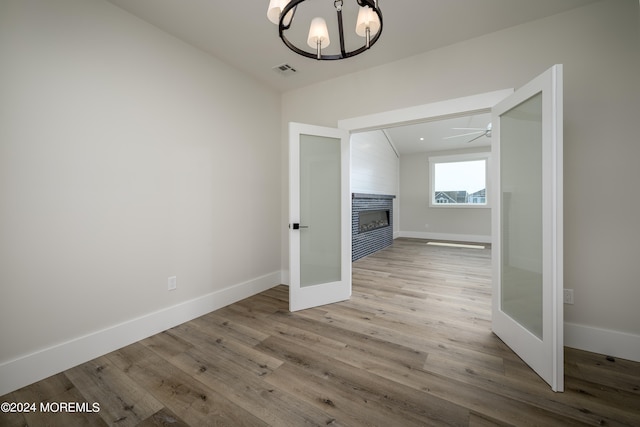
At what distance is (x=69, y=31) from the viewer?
1.81 meters

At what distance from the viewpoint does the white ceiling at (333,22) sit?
203 centimetres

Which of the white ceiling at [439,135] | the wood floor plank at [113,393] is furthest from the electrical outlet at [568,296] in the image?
the white ceiling at [439,135]

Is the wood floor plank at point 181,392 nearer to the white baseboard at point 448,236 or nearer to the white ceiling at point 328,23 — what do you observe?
the white ceiling at point 328,23

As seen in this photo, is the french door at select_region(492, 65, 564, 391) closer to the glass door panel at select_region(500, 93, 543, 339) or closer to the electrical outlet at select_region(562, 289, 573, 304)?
the glass door panel at select_region(500, 93, 543, 339)

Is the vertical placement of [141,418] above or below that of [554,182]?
below

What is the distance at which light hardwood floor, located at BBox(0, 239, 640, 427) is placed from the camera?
138 cm

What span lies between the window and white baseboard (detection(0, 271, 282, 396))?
708 centimetres

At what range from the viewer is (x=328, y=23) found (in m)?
2.27

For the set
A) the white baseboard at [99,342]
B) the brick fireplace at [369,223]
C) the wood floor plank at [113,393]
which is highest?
the brick fireplace at [369,223]

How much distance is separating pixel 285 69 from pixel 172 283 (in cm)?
264

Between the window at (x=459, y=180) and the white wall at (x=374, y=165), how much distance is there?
1.21 metres

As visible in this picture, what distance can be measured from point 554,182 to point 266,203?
287 cm

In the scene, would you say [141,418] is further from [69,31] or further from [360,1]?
[69,31]

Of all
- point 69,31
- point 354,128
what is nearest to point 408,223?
point 354,128
